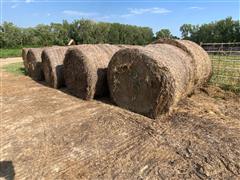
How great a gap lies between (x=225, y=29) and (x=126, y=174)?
53.0m

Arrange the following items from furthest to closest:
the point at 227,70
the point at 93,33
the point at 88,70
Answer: the point at 93,33 → the point at 227,70 → the point at 88,70

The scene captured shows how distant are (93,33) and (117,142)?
46.9 m

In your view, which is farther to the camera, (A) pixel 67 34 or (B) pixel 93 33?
(B) pixel 93 33

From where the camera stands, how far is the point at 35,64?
35.0 feet

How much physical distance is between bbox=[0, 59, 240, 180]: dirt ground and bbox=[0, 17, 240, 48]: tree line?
36.8 m

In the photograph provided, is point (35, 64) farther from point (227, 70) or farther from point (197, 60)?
point (227, 70)

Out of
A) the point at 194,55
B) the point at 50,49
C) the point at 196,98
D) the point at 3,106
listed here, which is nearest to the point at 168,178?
the point at 196,98

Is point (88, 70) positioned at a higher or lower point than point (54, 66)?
higher

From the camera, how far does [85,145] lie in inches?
165

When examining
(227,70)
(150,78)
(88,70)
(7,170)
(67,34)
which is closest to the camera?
(7,170)

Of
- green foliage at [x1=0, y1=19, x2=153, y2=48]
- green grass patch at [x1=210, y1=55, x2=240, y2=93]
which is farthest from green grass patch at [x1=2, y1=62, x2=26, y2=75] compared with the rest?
green foliage at [x1=0, y1=19, x2=153, y2=48]

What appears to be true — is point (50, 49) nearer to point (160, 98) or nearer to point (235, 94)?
point (160, 98)

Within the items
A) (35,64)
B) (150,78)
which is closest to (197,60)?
(150,78)

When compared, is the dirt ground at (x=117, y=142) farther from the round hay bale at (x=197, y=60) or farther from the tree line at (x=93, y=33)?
the tree line at (x=93, y=33)
